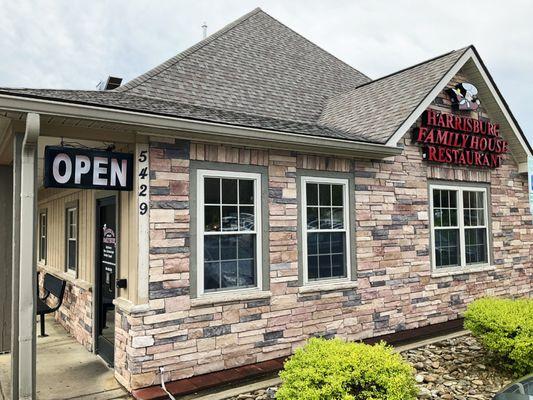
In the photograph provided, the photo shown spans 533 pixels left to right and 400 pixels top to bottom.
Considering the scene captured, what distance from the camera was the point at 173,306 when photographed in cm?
546

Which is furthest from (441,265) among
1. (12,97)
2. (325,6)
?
(325,6)

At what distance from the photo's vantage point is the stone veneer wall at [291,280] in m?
5.43

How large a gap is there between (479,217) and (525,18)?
44.7 ft

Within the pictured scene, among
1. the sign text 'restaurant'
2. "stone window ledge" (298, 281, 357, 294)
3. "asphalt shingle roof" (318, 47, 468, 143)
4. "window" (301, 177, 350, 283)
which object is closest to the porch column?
"stone window ledge" (298, 281, 357, 294)

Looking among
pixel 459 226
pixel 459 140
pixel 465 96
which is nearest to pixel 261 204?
pixel 459 226

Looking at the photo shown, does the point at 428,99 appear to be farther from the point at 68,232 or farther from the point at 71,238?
the point at 68,232

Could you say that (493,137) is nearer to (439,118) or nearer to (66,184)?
(439,118)

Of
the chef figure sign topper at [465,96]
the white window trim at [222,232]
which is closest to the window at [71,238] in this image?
the white window trim at [222,232]

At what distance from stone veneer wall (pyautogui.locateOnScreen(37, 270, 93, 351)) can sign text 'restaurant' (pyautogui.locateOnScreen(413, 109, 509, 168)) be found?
21.8ft

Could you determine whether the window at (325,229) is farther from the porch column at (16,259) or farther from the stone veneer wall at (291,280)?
the porch column at (16,259)

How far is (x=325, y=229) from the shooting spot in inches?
275

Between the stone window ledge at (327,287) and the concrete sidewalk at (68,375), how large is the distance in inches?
112

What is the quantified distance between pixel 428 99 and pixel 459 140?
128 cm

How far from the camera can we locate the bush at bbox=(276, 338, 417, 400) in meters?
3.75
